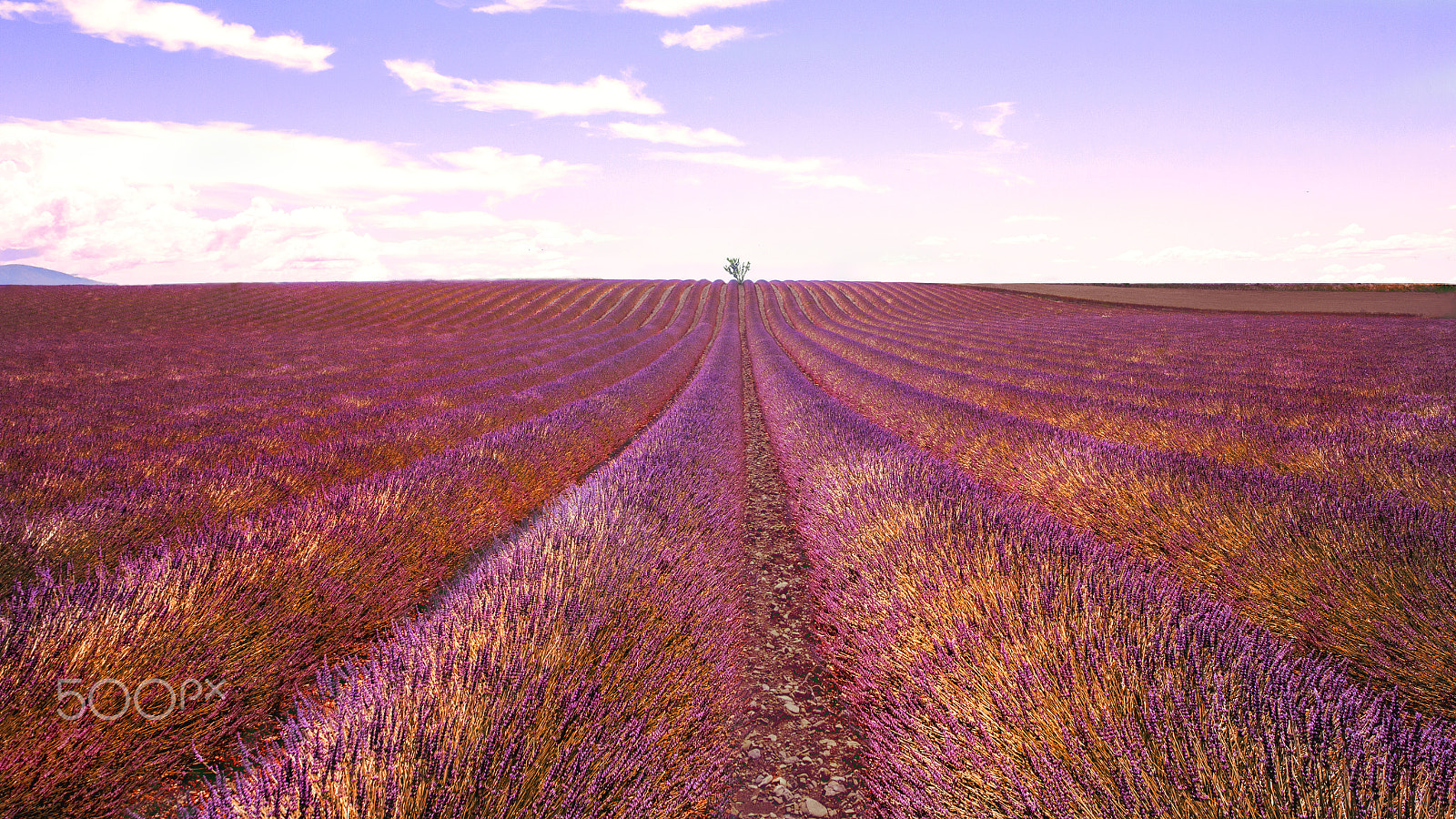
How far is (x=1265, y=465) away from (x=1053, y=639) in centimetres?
443

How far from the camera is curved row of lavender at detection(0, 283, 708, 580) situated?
10.3ft

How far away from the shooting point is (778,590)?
3939 millimetres

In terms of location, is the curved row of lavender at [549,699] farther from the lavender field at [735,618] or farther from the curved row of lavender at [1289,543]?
the curved row of lavender at [1289,543]

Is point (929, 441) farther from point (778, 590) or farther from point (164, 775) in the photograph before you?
point (164, 775)

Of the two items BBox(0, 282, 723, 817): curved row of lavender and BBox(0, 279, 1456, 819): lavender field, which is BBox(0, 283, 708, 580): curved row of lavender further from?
BBox(0, 282, 723, 817): curved row of lavender

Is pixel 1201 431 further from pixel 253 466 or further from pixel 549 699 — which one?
pixel 253 466

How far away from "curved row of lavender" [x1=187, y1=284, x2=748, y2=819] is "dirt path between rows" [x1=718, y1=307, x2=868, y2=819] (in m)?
0.13

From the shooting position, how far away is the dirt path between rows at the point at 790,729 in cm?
213

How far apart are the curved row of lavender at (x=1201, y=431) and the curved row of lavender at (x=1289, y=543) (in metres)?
0.72

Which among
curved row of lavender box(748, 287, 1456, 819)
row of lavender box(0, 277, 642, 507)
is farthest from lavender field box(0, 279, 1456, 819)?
row of lavender box(0, 277, 642, 507)

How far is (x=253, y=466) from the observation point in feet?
14.9

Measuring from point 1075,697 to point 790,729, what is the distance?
4.40ft

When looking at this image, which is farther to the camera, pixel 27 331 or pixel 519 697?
pixel 27 331

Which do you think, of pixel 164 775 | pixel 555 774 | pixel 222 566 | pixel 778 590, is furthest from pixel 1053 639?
pixel 222 566
